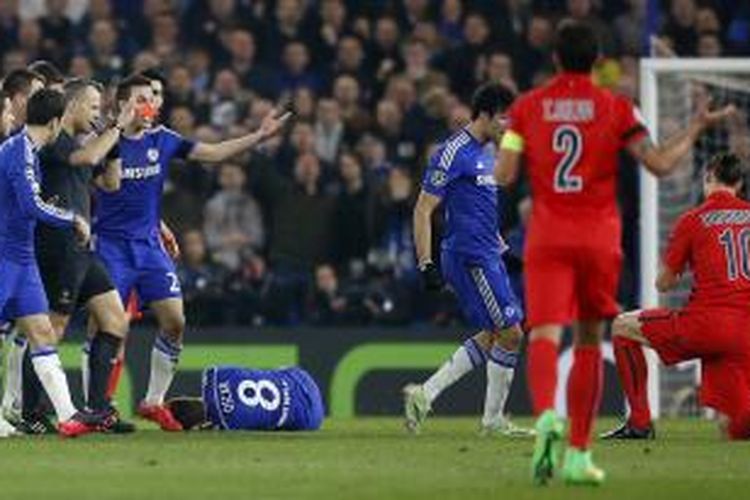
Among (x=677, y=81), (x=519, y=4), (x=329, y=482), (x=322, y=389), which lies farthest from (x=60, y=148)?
(x=519, y=4)

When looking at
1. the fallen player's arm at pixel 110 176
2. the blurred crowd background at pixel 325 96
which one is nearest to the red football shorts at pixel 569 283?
the fallen player's arm at pixel 110 176

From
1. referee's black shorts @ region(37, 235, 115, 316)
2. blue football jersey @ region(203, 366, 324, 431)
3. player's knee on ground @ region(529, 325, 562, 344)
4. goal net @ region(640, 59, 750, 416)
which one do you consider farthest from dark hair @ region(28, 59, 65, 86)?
goal net @ region(640, 59, 750, 416)

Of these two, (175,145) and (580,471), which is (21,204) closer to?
(175,145)

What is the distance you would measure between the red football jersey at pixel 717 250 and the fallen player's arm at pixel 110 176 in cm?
366

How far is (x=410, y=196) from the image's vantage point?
2220 centimetres

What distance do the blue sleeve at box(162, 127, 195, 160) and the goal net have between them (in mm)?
5913

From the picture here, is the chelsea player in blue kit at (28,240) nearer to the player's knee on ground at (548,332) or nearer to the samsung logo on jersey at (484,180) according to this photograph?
the samsung logo on jersey at (484,180)

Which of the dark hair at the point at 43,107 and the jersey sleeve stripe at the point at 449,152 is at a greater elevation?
the dark hair at the point at 43,107

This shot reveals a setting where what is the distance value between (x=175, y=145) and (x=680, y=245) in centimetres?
356

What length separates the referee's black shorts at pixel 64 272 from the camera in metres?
16.0

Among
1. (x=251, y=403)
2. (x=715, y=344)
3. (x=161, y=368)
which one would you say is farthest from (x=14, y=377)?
(x=715, y=344)

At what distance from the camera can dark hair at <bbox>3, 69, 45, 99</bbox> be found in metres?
16.6

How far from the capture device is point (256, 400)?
1680cm

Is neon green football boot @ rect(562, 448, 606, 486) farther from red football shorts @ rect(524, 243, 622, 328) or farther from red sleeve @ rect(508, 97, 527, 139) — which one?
red sleeve @ rect(508, 97, 527, 139)
